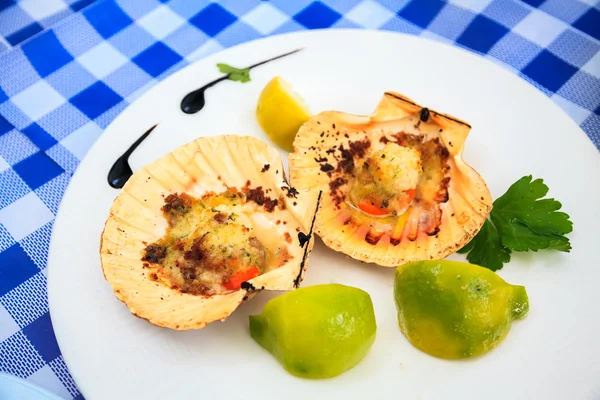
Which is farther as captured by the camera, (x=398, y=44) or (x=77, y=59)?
(x=77, y=59)

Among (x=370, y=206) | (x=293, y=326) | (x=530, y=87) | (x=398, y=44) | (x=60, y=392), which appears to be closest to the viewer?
(x=293, y=326)

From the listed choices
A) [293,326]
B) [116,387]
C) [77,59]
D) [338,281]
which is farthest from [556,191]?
[77,59]

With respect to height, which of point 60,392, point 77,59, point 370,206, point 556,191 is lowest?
point 60,392

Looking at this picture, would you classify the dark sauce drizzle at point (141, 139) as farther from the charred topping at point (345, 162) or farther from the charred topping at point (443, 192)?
the charred topping at point (443, 192)

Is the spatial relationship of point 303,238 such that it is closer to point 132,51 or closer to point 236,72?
point 236,72

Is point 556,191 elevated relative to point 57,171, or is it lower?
elevated

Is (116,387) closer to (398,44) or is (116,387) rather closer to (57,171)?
(57,171)

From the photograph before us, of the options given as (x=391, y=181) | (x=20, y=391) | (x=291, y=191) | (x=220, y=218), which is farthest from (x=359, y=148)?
(x=20, y=391)

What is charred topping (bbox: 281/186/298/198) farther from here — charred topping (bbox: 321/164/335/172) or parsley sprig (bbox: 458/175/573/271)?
parsley sprig (bbox: 458/175/573/271)
